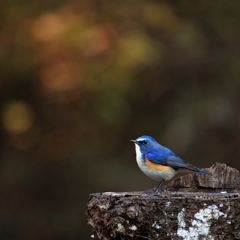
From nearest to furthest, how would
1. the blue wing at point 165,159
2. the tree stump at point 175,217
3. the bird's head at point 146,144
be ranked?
the tree stump at point 175,217
the blue wing at point 165,159
the bird's head at point 146,144

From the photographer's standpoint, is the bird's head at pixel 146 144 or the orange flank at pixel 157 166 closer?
the orange flank at pixel 157 166

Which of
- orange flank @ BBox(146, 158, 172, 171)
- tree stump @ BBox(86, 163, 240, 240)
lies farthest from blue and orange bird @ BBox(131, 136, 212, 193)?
tree stump @ BBox(86, 163, 240, 240)

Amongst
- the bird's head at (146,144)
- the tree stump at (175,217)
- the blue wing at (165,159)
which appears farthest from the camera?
the bird's head at (146,144)

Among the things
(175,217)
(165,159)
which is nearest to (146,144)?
(165,159)

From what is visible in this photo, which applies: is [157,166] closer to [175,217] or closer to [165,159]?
[165,159]

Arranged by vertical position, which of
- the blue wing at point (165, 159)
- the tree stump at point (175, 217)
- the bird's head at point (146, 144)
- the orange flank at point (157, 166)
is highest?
the bird's head at point (146, 144)

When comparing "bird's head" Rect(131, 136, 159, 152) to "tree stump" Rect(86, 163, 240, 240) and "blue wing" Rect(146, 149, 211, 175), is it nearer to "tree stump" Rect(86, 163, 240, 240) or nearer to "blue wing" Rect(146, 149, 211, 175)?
"blue wing" Rect(146, 149, 211, 175)

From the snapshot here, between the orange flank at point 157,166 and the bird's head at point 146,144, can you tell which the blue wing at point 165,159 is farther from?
the bird's head at point 146,144

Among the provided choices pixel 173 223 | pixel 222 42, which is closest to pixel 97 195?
pixel 173 223

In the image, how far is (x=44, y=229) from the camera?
9898 mm

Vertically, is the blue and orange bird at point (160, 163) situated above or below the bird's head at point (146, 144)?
below

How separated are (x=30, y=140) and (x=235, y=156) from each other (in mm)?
4523

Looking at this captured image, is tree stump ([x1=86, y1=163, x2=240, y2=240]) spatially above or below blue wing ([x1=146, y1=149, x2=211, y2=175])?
below

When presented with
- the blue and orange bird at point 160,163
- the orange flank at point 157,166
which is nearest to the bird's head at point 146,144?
the blue and orange bird at point 160,163
